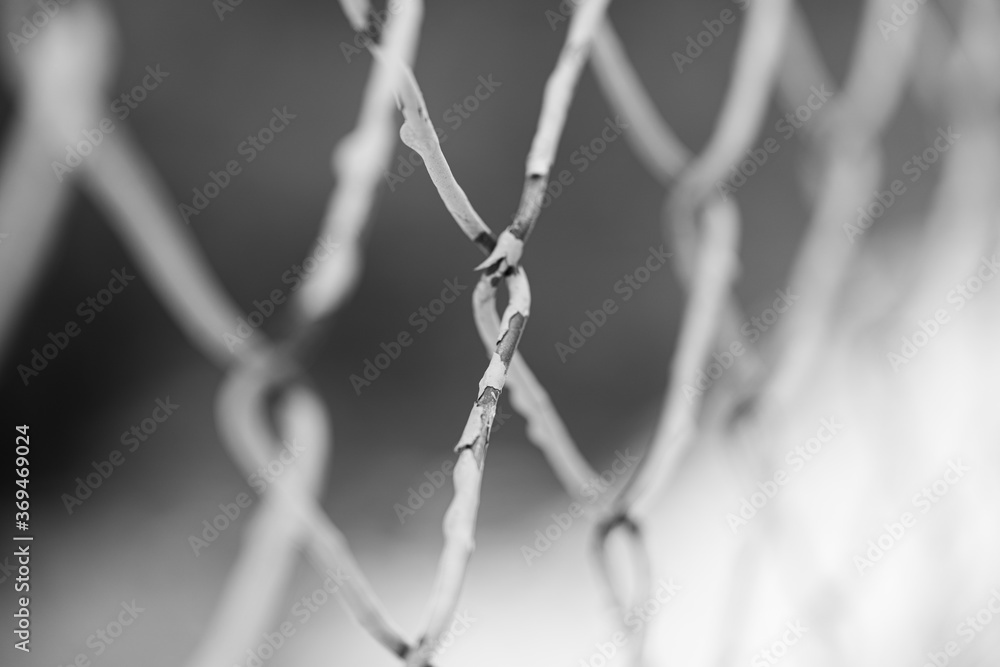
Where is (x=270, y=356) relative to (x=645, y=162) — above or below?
above

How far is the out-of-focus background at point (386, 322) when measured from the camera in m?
0.84

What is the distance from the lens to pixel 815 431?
2.52ft

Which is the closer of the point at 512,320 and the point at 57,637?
the point at 512,320

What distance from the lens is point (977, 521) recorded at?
58 cm

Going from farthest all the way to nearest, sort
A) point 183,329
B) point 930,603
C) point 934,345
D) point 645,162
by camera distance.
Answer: point 645,162, point 183,329, point 934,345, point 930,603

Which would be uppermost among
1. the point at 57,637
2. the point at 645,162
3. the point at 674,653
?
the point at 645,162

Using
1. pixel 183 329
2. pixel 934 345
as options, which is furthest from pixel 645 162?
pixel 183 329

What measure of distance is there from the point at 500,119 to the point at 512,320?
89cm

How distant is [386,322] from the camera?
3.34 feet

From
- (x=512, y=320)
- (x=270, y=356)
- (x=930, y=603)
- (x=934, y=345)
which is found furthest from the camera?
(x=934, y=345)

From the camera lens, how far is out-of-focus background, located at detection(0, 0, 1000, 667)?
2.75 feet

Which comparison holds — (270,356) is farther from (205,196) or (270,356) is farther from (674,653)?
(205,196)

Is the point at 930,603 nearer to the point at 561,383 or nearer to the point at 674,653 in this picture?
the point at 674,653

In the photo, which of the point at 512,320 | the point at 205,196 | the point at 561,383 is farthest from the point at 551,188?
the point at 512,320
